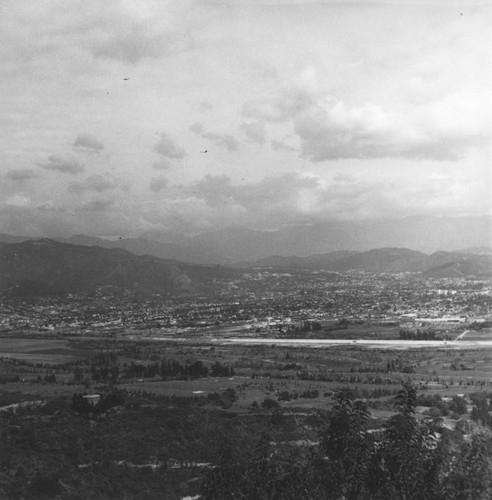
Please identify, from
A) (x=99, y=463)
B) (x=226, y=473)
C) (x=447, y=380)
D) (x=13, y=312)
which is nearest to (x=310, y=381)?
(x=447, y=380)

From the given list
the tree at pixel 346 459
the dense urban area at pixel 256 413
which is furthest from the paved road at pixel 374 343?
the tree at pixel 346 459

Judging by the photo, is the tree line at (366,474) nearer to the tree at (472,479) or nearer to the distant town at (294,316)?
the tree at (472,479)

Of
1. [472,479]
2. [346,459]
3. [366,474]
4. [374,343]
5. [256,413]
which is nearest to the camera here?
[472,479]

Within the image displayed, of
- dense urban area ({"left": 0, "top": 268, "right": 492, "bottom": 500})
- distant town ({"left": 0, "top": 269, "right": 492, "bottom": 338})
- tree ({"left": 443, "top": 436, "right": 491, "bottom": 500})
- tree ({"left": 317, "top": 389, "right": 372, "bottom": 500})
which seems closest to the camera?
tree ({"left": 443, "top": 436, "right": 491, "bottom": 500})

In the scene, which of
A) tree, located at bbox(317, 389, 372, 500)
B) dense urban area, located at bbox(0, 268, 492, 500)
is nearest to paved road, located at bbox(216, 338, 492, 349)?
dense urban area, located at bbox(0, 268, 492, 500)

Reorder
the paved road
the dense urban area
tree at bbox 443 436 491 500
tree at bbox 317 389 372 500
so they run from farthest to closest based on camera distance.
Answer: the paved road → the dense urban area → tree at bbox 317 389 372 500 → tree at bbox 443 436 491 500

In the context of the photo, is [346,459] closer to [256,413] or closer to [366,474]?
[366,474]

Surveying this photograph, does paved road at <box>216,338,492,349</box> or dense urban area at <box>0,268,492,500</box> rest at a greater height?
dense urban area at <box>0,268,492,500</box>

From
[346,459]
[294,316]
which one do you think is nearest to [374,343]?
[294,316]

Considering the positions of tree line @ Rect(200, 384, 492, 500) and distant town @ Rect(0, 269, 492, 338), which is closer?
tree line @ Rect(200, 384, 492, 500)

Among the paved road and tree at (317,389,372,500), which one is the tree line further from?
the paved road

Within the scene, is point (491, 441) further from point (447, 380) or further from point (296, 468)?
point (447, 380)

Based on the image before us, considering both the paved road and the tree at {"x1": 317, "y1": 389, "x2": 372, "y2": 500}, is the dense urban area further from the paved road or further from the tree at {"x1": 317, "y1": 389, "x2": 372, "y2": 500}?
the paved road
